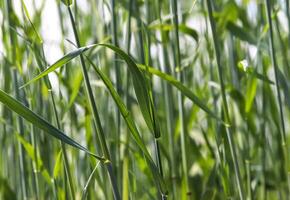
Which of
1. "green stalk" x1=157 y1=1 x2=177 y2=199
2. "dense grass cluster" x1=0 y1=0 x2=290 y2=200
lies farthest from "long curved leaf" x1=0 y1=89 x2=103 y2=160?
"green stalk" x1=157 y1=1 x2=177 y2=199

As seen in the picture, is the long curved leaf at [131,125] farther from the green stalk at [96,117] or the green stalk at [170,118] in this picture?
the green stalk at [170,118]

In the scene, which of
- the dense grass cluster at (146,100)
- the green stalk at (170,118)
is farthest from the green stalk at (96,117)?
the green stalk at (170,118)

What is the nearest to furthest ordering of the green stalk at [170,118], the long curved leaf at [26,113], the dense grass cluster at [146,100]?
1. the long curved leaf at [26,113]
2. the dense grass cluster at [146,100]
3. the green stalk at [170,118]

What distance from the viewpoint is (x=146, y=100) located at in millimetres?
647

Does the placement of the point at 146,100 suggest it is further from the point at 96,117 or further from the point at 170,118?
the point at 170,118

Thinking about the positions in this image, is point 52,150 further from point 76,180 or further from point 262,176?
point 262,176

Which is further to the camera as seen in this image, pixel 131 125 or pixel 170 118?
pixel 170 118

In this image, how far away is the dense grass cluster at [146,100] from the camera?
0.76 metres

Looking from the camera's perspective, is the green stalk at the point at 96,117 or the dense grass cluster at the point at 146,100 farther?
the dense grass cluster at the point at 146,100

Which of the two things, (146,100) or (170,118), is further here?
(170,118)

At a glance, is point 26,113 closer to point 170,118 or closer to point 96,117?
point 96,117

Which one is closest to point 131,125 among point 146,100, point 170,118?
point 146,100

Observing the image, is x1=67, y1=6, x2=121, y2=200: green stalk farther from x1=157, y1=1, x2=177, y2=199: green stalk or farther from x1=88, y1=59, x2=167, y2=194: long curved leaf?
x1=157, y1=1, x2=177, y2=199: green stalk

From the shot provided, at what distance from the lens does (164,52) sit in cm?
108
